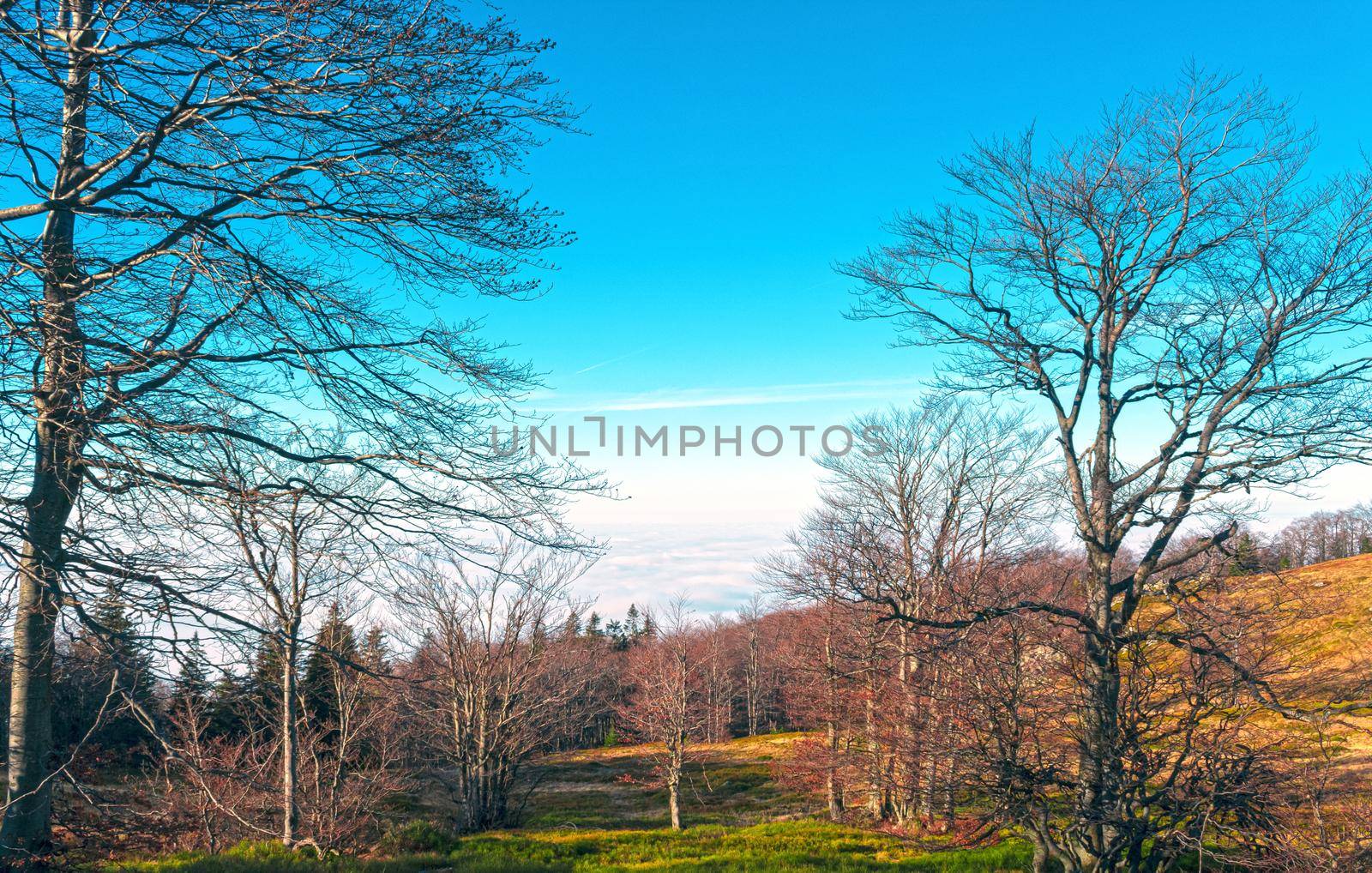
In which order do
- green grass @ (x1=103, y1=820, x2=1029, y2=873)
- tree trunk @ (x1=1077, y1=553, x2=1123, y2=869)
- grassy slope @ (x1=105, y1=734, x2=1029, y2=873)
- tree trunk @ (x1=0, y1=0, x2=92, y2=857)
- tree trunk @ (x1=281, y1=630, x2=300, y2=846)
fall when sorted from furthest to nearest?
1. tree trunk @ (x1=281, y1=630, x2=300, y2=846)
2. grassy slope @ (x1=105, y1=734, x2=1029, y2=873)
3. green grass @ (x1=103, y1=820, x2=1029, y2=873)
4. tree trunk @ (x1=1077, y1=553, x2=1123, y2=869)
5. tree trunk @ (x1=0, y1=0, x2=92, y2=857)

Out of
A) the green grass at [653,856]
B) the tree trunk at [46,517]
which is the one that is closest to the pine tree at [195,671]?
the tree trunk at [46,517]

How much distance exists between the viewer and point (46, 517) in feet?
16.5

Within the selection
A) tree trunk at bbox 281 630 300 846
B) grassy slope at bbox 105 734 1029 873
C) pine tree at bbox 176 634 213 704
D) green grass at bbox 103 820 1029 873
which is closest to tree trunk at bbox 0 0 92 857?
pine tree at bbox 176 634 213 704

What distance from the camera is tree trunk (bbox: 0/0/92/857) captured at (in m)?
4.50

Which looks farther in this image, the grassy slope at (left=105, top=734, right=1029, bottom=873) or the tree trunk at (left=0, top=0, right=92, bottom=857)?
the grassy slope at (left=105, top=734, right=1029, bottom=873)

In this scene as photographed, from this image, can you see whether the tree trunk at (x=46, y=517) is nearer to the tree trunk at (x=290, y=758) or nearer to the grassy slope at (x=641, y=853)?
the grassy slope at (x=641, y=853)

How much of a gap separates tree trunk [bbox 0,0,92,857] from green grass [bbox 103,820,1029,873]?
2.95 m

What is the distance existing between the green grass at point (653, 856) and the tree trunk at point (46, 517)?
2954 millimetres

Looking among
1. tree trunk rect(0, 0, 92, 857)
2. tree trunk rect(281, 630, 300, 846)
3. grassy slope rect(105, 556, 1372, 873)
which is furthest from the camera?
tree trunk rect(281, 630, 300, 846)

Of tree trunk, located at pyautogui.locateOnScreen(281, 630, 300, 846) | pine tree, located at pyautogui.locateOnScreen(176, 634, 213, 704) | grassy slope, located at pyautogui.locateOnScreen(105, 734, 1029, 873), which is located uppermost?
pine tree, located at pyautogui.locateOnScreen(176, 634, 213, 704)

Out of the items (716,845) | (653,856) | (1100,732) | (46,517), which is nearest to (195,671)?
(46,517)

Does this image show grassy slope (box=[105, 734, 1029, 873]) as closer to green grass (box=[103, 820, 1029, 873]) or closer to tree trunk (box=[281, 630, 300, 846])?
green grass (box=[103, 820, 1029, 873])

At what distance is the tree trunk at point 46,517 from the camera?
4.50 m

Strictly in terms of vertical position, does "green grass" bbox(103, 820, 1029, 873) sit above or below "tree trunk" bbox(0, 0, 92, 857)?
below
